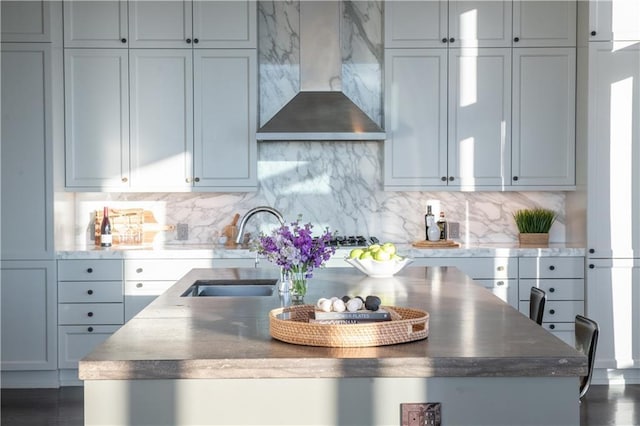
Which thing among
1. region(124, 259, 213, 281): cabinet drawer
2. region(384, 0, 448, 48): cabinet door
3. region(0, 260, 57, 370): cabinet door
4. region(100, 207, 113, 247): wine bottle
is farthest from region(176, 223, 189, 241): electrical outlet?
region(384, 0, 448, 48): cabinet door

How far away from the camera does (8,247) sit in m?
5.02

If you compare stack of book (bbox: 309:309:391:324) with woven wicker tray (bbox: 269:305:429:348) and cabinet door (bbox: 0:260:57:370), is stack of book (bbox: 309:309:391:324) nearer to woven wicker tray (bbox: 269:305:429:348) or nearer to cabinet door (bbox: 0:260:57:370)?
woven wicker tray (bbox: 269:305:429:348)

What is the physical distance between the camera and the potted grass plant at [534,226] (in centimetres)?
542

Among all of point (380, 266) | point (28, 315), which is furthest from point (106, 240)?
point (380, 266)

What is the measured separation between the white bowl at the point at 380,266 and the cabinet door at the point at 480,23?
7.06 feet

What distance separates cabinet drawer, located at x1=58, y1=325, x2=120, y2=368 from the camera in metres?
5.11

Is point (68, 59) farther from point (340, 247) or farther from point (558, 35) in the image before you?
point (558, 35)

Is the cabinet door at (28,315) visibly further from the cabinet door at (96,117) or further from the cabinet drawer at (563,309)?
the cabinet drawer at (563,309)

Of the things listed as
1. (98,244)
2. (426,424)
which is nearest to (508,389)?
(426,424)

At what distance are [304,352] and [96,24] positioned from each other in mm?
3845

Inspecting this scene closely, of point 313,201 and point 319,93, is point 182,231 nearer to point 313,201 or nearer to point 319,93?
point 313,201

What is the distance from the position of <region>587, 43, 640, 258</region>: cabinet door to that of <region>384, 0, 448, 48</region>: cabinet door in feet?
3.40

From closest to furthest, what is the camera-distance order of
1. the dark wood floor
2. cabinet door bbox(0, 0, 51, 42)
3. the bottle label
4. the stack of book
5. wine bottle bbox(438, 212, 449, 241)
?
the stack of book
the dark wood floor
cabinet door bbox(0, 0, 51, 42)
the bottle label
wine bottle bbox(438, 212, 449, 241)

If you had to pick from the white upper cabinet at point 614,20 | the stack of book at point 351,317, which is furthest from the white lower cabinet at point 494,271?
the stack of book at point 351,317
